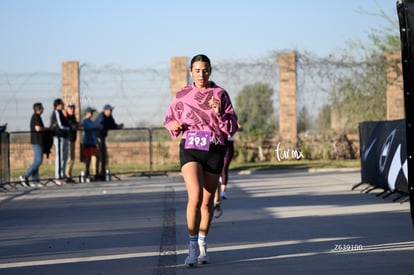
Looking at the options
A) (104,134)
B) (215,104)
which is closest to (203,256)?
(215,104)

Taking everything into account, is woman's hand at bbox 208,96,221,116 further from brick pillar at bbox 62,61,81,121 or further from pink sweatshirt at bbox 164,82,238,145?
brick pillar at bbox 62,61,81,121

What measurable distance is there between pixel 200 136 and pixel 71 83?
22.1 metres

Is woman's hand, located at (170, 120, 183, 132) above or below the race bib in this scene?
above

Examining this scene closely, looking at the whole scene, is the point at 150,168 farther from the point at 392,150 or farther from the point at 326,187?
the point at 392,150

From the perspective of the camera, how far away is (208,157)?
889cm

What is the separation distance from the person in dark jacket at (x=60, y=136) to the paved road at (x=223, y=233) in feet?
12.2

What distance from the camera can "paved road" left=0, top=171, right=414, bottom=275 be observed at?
8.66 metres

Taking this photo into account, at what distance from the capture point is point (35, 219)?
13.8 meters

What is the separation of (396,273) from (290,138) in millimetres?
22788

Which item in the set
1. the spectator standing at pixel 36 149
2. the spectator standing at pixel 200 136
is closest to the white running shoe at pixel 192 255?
the spectator standing at pixel 200 136

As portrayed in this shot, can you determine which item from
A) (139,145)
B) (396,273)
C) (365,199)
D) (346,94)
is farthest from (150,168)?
(396,273)

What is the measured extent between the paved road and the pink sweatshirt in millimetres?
1230

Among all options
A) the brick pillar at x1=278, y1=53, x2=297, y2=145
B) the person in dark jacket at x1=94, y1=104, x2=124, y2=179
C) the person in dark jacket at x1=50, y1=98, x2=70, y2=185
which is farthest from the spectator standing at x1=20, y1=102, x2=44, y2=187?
the brick pillar at x1=278, y1=53, x2=297, y2=145

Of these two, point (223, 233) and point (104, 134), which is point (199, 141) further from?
point (104, 134)
